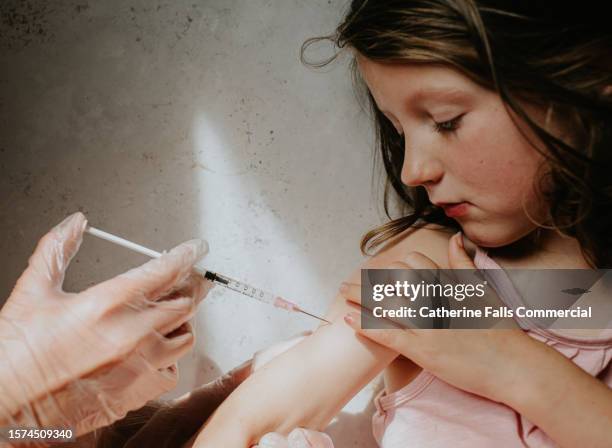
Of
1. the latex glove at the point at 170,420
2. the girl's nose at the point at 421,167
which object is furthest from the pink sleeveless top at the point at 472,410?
the latex glove at the point at 170,420

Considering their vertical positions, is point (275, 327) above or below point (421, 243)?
below

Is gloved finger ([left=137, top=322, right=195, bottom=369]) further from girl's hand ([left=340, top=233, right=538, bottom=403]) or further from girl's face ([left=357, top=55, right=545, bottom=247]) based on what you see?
girl's face ([left=357, top=55, right=545, bottom=247])

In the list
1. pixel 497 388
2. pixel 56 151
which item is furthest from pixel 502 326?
pixel 56 151

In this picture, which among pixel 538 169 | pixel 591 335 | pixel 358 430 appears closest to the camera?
pixel 538 169

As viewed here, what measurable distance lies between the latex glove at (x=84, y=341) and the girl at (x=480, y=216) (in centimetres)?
16

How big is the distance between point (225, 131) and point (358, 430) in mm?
818

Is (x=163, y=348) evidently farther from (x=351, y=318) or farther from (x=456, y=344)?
(x=456, y=344)

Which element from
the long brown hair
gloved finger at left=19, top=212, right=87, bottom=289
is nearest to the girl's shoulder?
the long brown hair

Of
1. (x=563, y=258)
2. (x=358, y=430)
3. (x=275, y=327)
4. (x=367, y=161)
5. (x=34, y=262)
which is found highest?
(x=34, y=262)

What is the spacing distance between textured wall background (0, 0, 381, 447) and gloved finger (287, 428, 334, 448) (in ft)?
1.38

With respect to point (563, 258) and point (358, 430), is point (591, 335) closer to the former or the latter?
point (563, 258)

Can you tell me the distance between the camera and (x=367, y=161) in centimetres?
139

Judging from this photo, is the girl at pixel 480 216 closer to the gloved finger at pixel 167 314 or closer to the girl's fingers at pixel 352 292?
the girl's fingers at pixel 352 292

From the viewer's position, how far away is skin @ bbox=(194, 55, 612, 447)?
85 centimetres
